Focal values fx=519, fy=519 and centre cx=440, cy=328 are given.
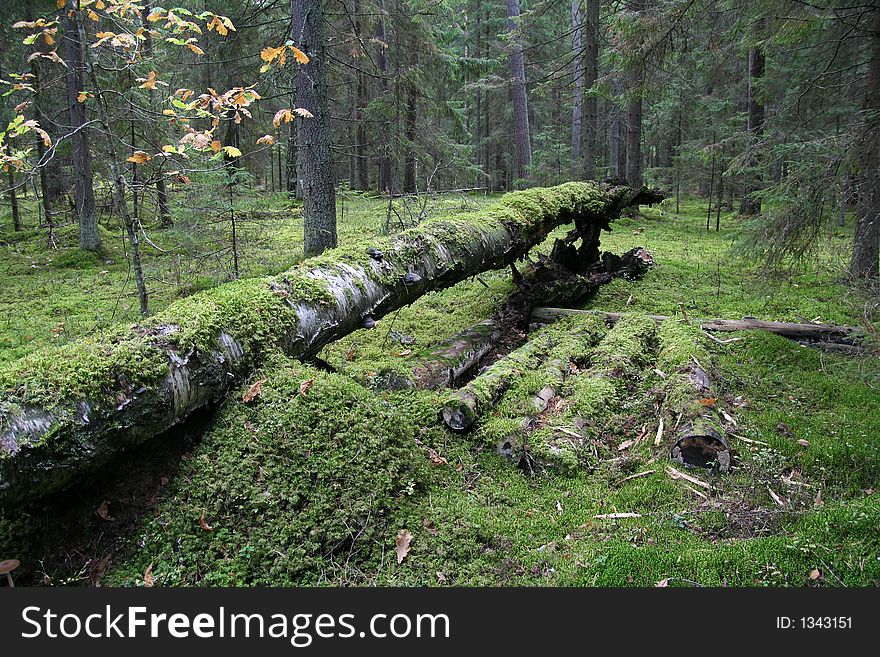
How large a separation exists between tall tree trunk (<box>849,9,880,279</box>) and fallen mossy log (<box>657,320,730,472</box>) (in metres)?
2.34

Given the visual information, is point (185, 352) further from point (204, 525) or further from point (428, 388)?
point (428, 388)

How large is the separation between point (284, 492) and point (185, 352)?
1075 millimetres

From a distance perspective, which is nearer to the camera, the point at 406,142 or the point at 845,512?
the point at 845,512

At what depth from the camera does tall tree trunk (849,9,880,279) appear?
5949 mm

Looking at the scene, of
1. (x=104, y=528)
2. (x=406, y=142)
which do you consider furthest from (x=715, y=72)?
(x=104, y=528)

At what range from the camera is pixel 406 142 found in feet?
49.4

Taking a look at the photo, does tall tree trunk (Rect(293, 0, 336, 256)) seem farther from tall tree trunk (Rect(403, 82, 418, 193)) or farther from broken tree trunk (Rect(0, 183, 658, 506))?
tall tree trunk (Rect(403, 82, 418, 193))

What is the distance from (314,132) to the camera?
8.02 meters

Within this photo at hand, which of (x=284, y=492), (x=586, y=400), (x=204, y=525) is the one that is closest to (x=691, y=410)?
(x=586, y=400)

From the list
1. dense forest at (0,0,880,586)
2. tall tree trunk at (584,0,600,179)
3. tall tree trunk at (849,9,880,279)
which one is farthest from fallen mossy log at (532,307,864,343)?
tall tree trunk at (584,0,600,179)

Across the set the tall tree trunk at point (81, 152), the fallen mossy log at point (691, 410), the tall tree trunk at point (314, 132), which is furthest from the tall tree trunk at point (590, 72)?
the tall tree trunk at point (81, 152)

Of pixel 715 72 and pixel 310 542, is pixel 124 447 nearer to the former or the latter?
pixel 310 542

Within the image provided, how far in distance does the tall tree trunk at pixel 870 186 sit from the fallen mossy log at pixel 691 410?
7.67 feet

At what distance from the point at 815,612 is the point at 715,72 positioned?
21.3m
